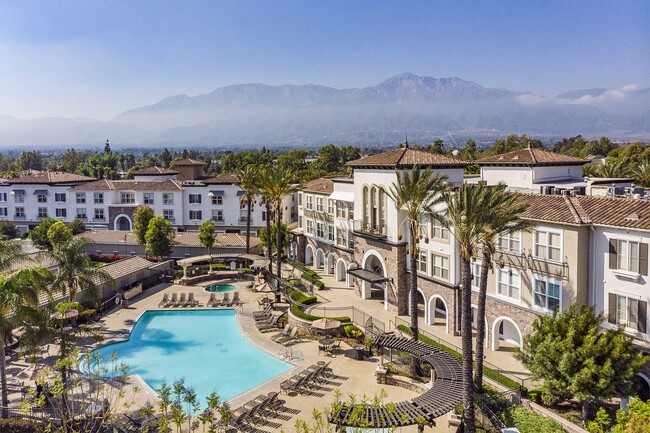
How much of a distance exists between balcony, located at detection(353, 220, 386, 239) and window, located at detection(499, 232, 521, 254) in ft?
36.8

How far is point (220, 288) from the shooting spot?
47750 mm

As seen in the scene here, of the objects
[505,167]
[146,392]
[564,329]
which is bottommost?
[146,392]

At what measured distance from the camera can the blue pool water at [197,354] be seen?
93.1ft

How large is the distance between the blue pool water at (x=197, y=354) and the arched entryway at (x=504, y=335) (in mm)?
12564

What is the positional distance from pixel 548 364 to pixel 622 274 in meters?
5.79

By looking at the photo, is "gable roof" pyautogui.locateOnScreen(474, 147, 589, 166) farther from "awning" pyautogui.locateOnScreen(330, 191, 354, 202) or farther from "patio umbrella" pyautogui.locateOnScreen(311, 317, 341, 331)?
"patio umbrella" pyautogui.locateOnScreen(311, 317, 341, 331)

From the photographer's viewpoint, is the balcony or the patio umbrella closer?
the patio umbrella

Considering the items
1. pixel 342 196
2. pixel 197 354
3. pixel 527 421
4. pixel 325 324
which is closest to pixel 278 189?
pixel 342 196

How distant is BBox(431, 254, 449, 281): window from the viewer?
32812 millimetres

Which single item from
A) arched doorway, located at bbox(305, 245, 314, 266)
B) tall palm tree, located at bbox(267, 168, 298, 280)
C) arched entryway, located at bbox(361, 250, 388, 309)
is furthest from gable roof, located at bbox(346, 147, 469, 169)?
arched doorway, located at bbox(305, 245, 314, 266)

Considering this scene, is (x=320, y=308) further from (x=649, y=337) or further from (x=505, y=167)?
(x=649, y=337)

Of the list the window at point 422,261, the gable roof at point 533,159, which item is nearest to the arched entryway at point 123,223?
the window at point 422,261

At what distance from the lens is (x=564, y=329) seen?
2117cm

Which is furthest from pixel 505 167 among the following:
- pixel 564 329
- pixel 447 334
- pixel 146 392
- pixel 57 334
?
pixel 57 334
